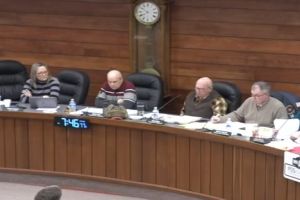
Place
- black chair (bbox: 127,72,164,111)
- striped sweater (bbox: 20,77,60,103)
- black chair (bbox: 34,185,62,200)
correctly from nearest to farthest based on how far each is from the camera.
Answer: black chair (bbox: 34,185,62,200)
black chair (bbox: 127,72,164,111)
striped sweater (bbox: 20,77,60,103)

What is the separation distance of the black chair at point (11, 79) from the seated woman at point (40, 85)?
2.89 feet

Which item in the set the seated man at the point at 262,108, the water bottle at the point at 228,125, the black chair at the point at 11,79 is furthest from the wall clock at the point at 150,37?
the water bottle at the point at 228,125

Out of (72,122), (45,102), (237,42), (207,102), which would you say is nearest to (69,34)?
(45,102)

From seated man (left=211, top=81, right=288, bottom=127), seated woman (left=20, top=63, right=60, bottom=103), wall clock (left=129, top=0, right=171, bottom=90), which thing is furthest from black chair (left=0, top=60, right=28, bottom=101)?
seated man (left=211, top=81, right=288, bottom=127)

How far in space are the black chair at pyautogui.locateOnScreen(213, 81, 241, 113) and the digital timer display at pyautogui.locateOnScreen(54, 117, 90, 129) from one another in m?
1.58

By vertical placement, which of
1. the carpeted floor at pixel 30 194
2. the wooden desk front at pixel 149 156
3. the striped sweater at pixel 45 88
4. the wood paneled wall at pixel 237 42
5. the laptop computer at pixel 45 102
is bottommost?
the carpeted floor at pixel 30 194

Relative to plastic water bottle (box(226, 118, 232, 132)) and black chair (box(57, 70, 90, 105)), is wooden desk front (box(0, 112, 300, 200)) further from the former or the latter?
black chair (box(57, 70, 90, 105))

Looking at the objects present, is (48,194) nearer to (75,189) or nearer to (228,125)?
(228,125)

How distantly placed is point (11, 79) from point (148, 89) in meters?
1.92

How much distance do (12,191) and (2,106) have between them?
90 cm

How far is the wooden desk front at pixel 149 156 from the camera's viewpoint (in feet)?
24.3

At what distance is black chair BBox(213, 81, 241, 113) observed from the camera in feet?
30.1

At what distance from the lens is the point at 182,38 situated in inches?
402

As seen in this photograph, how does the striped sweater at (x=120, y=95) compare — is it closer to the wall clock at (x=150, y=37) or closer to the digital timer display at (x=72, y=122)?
the digital timer display at (x=72, y=122)
